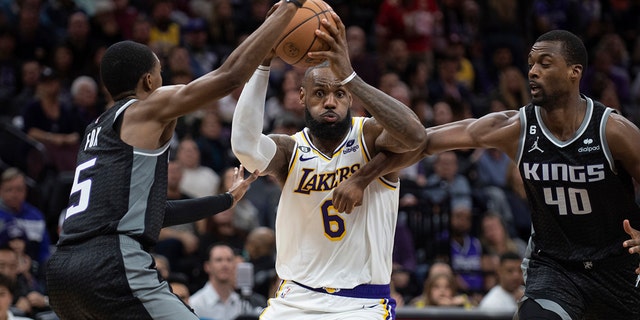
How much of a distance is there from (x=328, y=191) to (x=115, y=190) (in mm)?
1617

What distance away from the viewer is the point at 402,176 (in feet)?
40.9

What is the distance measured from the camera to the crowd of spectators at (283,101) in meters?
11.0

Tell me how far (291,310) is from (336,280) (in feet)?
1.17

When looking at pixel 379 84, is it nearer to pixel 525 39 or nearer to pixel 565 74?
pixel 525 39

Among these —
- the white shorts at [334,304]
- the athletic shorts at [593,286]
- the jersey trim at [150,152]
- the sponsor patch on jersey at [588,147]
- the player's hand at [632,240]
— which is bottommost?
the white shorts at [334,304]

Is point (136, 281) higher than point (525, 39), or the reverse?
point (525, 39)

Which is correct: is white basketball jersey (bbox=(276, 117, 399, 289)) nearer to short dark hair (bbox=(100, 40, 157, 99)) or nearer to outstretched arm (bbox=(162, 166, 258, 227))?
outstretched arm (bbox=(162, 166, 258, 227))

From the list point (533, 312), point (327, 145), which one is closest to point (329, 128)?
point (327, 145)

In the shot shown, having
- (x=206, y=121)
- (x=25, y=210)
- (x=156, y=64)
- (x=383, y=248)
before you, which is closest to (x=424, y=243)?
(x=206, y=121)

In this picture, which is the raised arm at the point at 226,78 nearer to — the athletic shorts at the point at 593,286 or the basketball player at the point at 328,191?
the basketball player at the point at 328,191

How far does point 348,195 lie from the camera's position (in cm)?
602

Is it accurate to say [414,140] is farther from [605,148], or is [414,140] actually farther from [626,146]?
[626,146]

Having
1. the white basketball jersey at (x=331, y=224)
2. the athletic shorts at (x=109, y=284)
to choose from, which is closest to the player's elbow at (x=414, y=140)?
the white basketball jersey at (x=331, y=224)

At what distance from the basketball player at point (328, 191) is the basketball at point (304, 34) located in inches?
4.7
